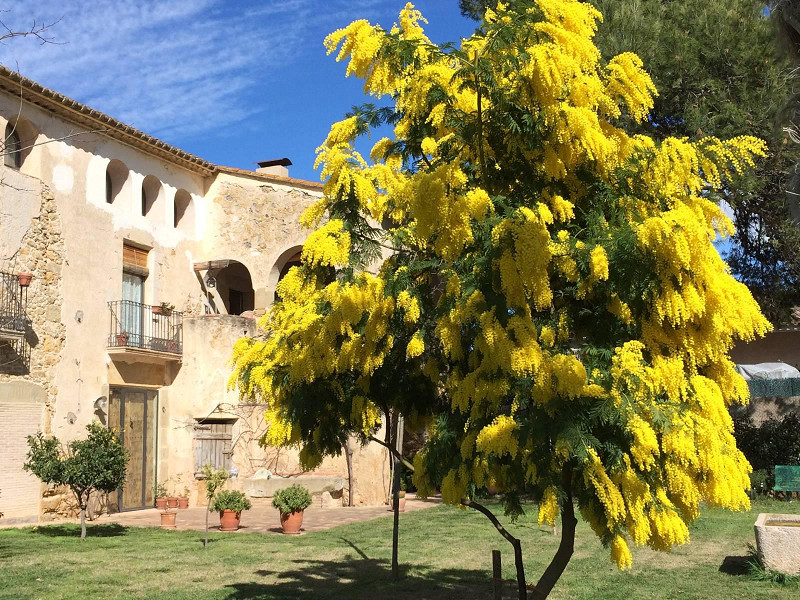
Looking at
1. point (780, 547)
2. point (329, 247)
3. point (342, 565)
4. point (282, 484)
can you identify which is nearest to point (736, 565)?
point (780, 547)

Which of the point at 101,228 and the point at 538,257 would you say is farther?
the point at 101,228

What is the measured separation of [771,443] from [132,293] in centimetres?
1632

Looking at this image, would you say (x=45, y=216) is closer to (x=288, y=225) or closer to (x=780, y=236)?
Answer: (x=288, y=225)

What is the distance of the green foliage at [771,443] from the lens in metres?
20.0

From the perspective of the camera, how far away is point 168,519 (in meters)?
16.7

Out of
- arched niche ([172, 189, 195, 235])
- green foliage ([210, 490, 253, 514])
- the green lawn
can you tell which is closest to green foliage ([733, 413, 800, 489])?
the green lawn

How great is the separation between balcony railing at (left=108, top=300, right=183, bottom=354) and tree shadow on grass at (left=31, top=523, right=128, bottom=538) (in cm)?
451

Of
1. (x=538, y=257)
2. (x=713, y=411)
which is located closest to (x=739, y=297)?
(x=713, y=411)

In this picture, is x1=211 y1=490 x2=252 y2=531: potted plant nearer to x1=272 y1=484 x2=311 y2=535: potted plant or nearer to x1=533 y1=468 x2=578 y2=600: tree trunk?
x1=272 y1=484 x2=311 y2=535: potted plant

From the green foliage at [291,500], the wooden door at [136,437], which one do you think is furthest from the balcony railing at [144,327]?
the green foliage at [291,500]

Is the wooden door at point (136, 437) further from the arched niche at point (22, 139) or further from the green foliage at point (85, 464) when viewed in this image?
the arched niche at point (22, 139)

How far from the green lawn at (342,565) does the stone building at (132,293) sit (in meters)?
3.49

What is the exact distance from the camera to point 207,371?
2172 centimetres

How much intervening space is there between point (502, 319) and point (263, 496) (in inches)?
666
